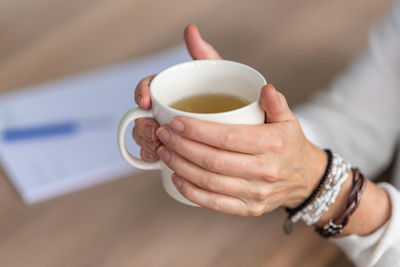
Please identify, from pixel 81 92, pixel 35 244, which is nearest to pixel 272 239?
pixel 35 244

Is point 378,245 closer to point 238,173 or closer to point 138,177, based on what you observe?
point 238,173

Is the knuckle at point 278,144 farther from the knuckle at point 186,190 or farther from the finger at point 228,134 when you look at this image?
the knuckle at point 186,190

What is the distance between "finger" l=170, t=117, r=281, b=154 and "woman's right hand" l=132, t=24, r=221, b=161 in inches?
2.5

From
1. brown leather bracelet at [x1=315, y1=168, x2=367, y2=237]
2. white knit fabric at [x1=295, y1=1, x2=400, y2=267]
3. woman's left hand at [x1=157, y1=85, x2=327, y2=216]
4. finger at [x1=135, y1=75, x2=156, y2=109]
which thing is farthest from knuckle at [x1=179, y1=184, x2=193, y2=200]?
white knit fabric at [x1=295, y1=1, x2=400, y2=267]

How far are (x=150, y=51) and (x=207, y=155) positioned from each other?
2.18 feet

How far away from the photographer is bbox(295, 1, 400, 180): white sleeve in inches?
35.6

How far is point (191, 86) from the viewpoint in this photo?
1.94ft

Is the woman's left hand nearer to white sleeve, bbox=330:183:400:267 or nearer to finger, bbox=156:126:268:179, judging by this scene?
finger, bbox=156:126:268:179

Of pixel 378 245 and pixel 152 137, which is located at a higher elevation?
pixel 152 137

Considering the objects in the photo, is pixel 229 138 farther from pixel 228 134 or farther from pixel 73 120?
pixel 73 120

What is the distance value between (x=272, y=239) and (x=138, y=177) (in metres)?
0.26

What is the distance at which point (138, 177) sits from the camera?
2.75 feet

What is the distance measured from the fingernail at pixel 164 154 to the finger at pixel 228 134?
4 cm

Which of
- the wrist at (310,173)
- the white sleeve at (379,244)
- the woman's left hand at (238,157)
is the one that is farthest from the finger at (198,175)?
the white sleeve at (379,244)
